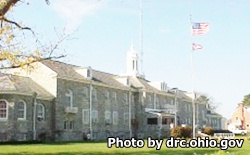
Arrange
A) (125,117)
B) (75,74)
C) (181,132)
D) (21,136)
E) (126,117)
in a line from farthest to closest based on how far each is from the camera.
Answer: (126,117) → (125,117) → (75,74) → (181,132) → (21,136)

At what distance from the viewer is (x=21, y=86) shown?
39.8 m

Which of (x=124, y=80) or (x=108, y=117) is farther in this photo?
(x=124, y=80)

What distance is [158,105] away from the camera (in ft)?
208

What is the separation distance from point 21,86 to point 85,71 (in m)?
10.5

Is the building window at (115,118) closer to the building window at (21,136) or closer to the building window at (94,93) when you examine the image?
the building window at (94,93)

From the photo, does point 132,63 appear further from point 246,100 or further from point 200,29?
point 246,100

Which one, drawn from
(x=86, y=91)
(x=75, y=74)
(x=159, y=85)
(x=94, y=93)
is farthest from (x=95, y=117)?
(x=159, y=85)

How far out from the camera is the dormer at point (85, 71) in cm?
4903

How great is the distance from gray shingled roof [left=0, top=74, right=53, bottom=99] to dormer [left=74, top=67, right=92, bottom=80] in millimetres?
6047

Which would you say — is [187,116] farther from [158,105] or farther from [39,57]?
[39,57]

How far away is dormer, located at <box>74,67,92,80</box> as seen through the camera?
1930 inches

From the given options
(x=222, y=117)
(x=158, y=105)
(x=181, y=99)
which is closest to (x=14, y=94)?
(x=158, y=105)

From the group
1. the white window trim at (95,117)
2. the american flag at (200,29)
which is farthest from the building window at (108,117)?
the american flag at (200,29)

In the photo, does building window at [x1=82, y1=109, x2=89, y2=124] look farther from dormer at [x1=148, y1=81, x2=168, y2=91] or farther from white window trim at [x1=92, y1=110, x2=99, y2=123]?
dormer at [x1=148, y1=81, x2=168, y2=91]
